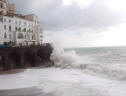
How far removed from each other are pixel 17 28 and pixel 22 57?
46.0ft

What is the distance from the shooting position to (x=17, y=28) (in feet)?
119

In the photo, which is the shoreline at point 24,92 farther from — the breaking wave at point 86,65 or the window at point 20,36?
the window at point 20,36

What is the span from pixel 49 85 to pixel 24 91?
2488mm

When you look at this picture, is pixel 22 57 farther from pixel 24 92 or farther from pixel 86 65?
pixel 24 92

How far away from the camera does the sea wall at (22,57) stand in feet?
73.4

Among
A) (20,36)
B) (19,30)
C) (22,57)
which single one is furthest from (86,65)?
(19,30)

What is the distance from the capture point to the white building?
3271 cm

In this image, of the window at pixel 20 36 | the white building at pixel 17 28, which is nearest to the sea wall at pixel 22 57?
the white building at pixel 17 28

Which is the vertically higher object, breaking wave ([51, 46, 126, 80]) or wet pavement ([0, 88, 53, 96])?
breaking wave ([51, 46, 126, 80])

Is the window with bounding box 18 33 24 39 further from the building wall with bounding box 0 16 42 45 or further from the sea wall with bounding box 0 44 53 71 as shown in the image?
the sea wall with bounding box 0 44 53 71

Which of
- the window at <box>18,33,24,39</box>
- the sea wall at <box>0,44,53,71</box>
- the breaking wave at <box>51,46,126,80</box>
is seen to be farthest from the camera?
the window at <box>18,33,24,39</box>

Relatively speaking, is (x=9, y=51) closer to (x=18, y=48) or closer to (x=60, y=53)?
(x=18, y=48)

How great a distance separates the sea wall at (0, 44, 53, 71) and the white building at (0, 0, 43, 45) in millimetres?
9228

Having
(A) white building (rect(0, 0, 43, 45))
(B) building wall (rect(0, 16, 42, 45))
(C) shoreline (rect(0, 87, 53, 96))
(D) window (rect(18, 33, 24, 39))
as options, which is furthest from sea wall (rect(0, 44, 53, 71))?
(C) shoreline (rect(0, 87, 53, 96))
